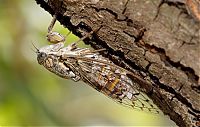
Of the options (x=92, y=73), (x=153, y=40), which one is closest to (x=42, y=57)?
(x=92, y=73)

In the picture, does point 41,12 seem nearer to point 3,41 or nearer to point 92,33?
point 3,41

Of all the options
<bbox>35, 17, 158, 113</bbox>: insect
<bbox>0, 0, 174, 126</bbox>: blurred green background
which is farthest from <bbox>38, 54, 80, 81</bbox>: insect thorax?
<bbox>0, 0, 174, 126</bbox>: blurred green background

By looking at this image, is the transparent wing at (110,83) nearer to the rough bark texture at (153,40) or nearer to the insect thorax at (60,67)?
the insect thorax at (60,67)

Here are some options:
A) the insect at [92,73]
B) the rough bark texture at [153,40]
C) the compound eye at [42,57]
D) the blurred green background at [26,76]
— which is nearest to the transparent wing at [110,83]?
the insect at [92,73]

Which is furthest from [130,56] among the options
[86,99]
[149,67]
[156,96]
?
[86,99]

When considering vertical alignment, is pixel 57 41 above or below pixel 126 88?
above

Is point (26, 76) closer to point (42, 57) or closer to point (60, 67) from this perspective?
point (42, 57)

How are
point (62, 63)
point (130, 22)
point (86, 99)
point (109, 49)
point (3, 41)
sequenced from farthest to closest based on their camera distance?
point (86, 99) → point (3, 41) → point (62, 63) → point (109, 49) → point (130, 22)

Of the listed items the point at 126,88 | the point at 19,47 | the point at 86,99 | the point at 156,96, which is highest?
the point at 86,99

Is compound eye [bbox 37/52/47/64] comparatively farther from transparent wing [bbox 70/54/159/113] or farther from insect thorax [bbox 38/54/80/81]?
transparent wing [bbox 70/54/159/113]
